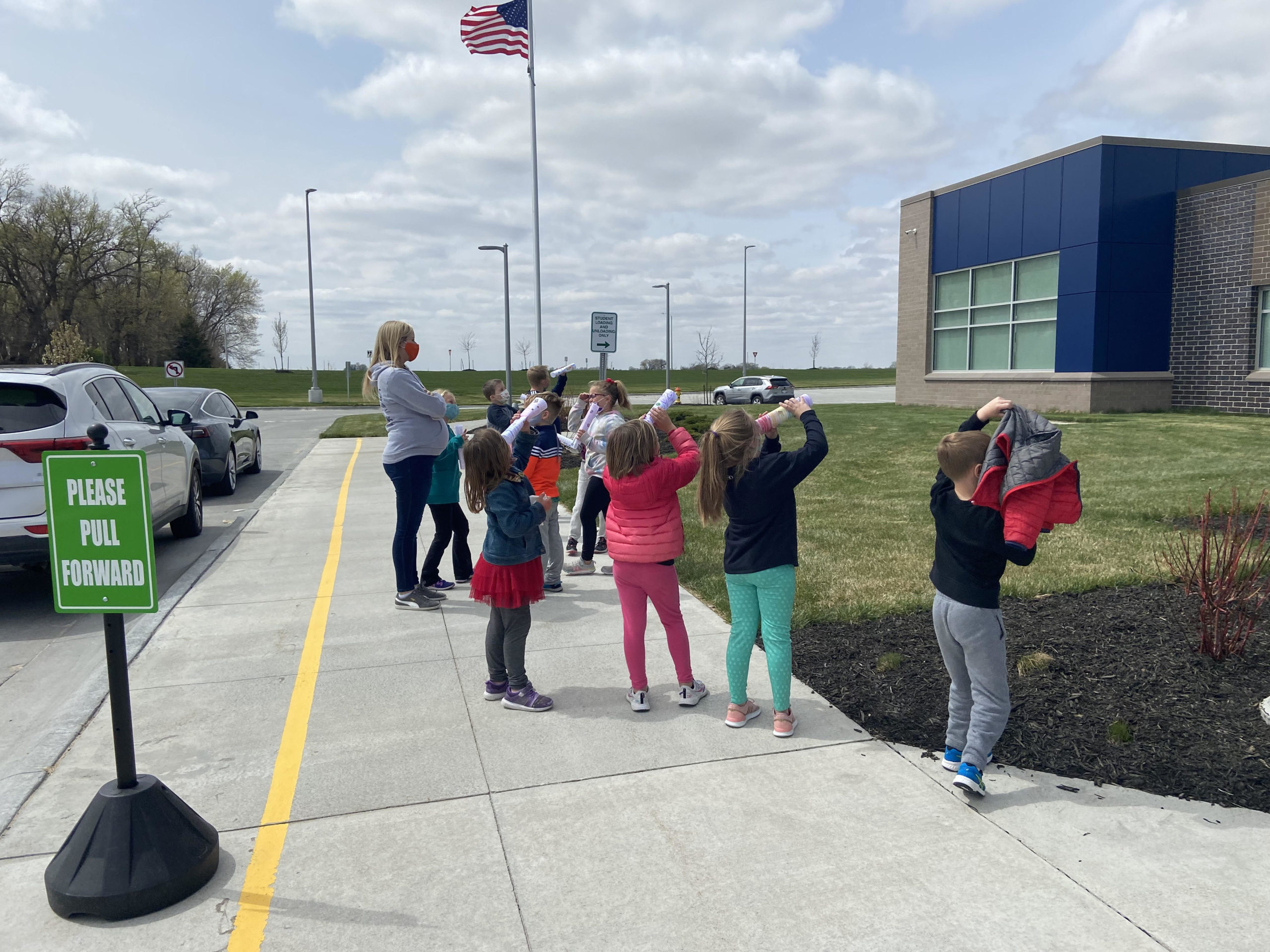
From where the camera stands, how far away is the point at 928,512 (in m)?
9.67

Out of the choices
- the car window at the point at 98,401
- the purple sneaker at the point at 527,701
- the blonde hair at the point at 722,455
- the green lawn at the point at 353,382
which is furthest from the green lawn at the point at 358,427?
the blonde hair at the point at 722,455

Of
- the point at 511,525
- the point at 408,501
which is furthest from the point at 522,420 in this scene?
the point at 408,501

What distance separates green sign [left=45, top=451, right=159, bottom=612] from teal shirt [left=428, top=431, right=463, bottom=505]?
3.71 metres

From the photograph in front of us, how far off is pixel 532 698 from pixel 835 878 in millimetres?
1947

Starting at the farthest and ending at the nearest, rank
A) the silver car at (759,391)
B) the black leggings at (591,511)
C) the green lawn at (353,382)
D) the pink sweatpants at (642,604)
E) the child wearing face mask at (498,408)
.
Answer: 1. the green lawn at (353,382)
2. the silver car at (759,391)
3. the black leggings at (591,511)
4. the child wearing face mask at (498,408)
5. the pink sweatpants at (642,604)

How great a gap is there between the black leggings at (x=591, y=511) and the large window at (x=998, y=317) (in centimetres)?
1960

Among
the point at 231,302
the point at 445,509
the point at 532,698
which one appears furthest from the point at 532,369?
the point at 231,302

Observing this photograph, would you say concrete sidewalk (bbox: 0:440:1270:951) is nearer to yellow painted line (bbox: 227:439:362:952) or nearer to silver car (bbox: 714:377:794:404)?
yellow painted line (bbox: 227:439:362:952)

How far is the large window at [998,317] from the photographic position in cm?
2381

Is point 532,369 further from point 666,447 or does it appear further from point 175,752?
point 666,447

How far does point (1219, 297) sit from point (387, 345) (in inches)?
862

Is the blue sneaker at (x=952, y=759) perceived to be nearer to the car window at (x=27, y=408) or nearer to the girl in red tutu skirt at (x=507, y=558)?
the girl in red tutu skirt at (x=507, y=558)

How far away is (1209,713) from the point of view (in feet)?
13.8

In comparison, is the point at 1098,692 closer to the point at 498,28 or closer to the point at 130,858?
the point at 130,858
